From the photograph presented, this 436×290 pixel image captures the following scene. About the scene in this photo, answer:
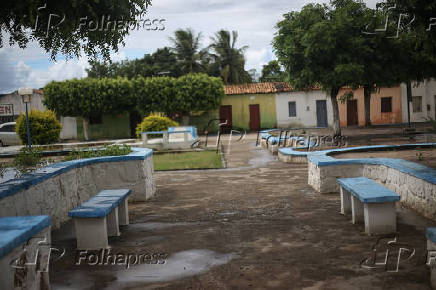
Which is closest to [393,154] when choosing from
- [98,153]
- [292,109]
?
[98,153]

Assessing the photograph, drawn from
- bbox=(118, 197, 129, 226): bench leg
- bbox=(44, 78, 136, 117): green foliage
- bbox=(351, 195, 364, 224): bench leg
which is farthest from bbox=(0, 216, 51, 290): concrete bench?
bbox=(44, 78, 136, 117): green foliage

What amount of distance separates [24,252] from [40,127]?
21.3 meters

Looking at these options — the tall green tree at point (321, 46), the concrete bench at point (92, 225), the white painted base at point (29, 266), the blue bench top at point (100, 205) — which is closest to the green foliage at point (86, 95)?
the tall green tree at point (321, 46)

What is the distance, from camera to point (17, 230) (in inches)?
124

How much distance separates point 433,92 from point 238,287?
34.6m

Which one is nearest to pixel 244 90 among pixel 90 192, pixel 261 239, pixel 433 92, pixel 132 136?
pixel 132 136

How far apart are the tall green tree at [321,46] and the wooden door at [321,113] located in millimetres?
16769

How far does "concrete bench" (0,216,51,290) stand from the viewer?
2.93 metres

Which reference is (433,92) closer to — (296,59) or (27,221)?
(296,59)

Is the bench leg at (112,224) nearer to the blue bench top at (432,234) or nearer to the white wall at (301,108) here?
the blue bench top at (432,234)

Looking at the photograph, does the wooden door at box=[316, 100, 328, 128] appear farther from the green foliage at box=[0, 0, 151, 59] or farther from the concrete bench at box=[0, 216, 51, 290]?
the concrete bench at box=[0, 216, 51, 290]

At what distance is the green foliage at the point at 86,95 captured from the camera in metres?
33.3

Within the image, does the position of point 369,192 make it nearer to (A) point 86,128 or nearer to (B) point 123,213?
(B) point 123,213

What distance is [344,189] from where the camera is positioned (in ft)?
21.4
